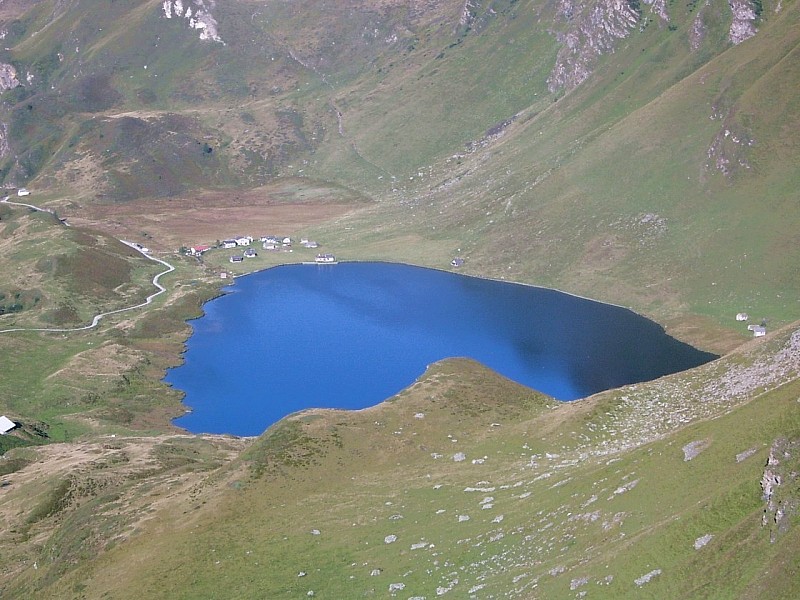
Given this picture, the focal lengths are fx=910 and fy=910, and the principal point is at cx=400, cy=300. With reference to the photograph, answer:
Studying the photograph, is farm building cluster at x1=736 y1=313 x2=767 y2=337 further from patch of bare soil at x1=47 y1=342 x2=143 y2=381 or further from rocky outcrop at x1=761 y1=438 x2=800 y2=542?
rocky outcrop at x1=761 y1=438 x2=800 y2=542

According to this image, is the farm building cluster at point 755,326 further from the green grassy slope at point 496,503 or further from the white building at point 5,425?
the white building at point 5,425

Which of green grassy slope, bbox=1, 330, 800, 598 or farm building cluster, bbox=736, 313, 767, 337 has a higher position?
farm building cluster, bbox=736, 313, 767, 337

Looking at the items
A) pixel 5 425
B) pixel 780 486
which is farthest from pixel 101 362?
pixel 780 486

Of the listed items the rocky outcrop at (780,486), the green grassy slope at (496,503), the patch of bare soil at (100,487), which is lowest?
the rocky outcrop at (780,486)

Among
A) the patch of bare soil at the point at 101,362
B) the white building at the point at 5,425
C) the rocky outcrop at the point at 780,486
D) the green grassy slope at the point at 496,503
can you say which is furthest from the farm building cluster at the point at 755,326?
the white building at the point at 5,425

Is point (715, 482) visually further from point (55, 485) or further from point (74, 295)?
point (74, 295)

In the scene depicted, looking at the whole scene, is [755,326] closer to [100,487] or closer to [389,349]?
[389,349]

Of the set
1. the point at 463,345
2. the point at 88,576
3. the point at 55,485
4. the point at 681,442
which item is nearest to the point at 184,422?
the point at 55,485

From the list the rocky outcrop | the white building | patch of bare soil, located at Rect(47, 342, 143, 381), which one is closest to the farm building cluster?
patch of bare soil, located at Rect(47, 342, 143, 381)
